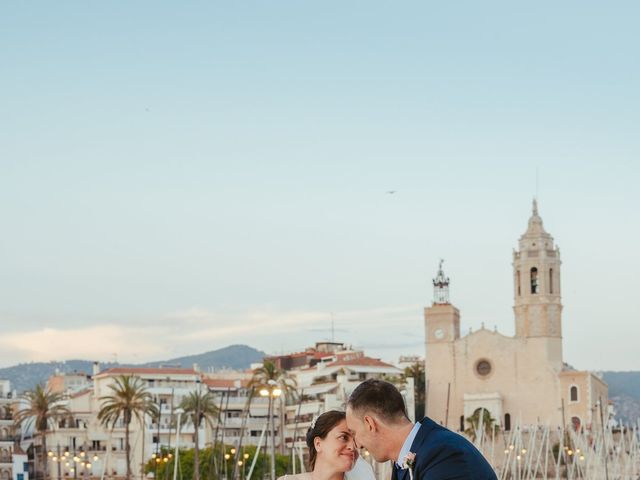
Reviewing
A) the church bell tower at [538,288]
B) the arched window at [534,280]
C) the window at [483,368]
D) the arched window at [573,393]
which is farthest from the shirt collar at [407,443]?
the arched window at [534,280]

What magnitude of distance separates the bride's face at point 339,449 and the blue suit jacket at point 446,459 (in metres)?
1.09

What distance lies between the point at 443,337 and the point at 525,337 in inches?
224

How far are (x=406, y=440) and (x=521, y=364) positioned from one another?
90.0 m

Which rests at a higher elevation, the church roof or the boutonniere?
the church roof

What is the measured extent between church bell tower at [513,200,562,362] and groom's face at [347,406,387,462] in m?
89.8

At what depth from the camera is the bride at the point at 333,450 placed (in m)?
5.91

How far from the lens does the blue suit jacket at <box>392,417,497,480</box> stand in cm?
471

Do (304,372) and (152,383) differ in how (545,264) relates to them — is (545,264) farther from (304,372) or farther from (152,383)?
(152,383)

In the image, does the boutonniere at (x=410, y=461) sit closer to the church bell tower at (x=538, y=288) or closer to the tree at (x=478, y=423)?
the tree at (x=478, y=423)

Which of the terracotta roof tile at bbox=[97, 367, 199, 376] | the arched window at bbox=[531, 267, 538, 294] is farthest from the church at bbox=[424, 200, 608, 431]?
the terracotta roof tile at bbox=[97, 367, 199, 376]

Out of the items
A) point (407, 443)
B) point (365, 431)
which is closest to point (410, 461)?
point (407, 443)

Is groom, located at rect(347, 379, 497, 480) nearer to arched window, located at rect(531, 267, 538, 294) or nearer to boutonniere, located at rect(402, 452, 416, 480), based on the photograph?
boutonniere, located at rect(402, 452, 416, 480)

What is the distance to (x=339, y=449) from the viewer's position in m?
5.91

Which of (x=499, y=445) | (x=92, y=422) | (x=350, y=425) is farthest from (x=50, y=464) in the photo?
(x=350, y=425)
